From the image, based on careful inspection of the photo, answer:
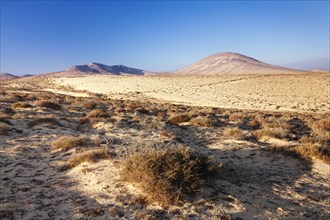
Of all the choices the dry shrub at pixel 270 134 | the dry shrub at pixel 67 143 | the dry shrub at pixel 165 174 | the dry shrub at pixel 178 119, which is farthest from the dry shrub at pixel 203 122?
the dry shrub at pixel 165 174

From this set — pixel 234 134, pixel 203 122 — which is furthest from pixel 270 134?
pixel 203 122

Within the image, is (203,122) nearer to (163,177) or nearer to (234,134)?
(234,134)

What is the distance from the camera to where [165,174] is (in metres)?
6.65

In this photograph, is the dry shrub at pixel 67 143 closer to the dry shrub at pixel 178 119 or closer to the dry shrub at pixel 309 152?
the dry shrub at pixel 309 152

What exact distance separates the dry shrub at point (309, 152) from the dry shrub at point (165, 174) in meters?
4.64

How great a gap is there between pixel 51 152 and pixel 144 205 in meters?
5.26

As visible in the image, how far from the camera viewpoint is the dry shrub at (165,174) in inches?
251

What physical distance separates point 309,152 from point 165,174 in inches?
246

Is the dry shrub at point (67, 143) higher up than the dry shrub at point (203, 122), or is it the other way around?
the dry shrub at point (67, 143)

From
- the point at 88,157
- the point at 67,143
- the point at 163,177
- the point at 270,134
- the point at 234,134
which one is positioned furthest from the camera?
the point at 234,134

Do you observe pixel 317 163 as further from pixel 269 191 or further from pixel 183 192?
pixel 183 192

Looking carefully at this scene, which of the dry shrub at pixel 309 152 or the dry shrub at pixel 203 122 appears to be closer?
the dry shrub at pixel 309 152

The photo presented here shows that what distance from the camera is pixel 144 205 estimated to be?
6230 millimetres

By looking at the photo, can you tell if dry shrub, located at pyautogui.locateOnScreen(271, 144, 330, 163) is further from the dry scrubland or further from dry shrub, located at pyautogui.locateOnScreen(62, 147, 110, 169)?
dry shrub, located at pyautogui.locateOnScreen(62, 147, 110, 169)
